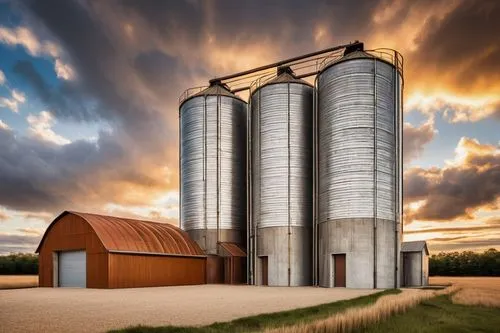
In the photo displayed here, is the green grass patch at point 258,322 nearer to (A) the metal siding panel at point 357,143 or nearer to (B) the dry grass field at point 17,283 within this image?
(A) the metal siding panel at point 357,143

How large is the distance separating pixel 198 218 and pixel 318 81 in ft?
69.2

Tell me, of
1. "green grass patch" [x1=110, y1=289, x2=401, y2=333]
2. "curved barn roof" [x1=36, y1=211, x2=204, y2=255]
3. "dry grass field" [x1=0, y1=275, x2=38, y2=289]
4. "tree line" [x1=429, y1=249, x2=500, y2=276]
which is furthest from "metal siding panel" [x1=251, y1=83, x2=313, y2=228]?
"tree line" [x1=429, y1=249, x2=500, y2=276]

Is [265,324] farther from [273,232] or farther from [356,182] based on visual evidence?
[273,232]

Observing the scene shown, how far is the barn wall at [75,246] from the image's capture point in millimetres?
39094

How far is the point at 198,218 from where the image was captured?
2191 inches

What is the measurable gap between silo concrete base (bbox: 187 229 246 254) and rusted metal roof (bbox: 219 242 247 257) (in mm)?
670

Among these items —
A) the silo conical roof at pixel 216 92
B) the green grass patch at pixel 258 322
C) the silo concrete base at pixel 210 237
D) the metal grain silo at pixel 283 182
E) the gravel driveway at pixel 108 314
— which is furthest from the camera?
the silo conical roof at pixel 216 92

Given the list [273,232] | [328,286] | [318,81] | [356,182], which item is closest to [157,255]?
[273,232]

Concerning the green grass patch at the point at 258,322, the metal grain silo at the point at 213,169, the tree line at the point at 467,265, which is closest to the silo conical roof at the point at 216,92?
the metal grain silo at the point at 213,169

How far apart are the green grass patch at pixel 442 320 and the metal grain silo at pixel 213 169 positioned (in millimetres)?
31565

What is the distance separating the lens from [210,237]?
180ft

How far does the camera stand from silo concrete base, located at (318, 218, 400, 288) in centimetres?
4184

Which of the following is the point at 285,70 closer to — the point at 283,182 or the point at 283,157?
the point at 283,157

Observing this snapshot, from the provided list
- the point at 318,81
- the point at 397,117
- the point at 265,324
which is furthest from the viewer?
the point at 318,81
